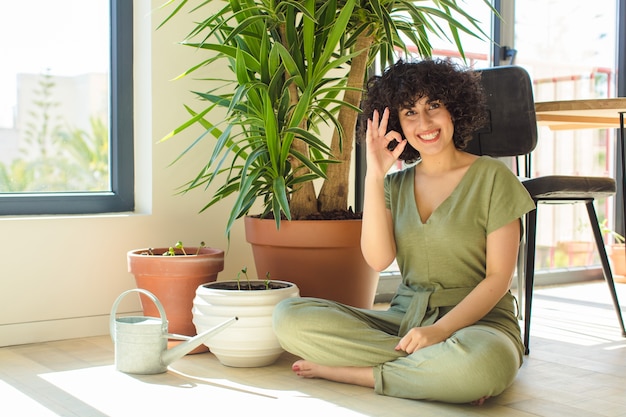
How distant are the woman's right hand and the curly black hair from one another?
49 millimetres

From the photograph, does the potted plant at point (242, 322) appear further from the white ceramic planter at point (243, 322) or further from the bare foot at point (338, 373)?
the bare foot at point (338, 373)

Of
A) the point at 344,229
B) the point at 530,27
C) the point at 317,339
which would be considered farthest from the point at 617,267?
the point at 317,339

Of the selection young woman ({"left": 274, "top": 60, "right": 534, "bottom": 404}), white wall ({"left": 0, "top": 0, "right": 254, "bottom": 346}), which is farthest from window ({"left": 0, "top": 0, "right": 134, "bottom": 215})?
young woman ({"left": 274, "top": 60, "right": 534, "bottom": 404})

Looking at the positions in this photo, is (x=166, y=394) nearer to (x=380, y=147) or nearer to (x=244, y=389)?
(x=244, y=389)

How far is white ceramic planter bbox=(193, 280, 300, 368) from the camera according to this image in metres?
2.28

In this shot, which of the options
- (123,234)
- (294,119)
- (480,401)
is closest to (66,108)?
(123,234)

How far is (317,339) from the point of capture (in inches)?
83.4

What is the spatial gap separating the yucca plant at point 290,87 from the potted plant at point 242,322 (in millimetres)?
227

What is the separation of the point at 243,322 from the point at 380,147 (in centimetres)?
64

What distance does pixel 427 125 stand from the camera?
2.20 metres

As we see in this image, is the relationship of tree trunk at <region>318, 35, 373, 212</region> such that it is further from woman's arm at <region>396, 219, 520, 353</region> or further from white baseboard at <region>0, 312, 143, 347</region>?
white baseboard at <region>0, 312, 143, 347</region>

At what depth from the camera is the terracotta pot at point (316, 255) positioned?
2.50m

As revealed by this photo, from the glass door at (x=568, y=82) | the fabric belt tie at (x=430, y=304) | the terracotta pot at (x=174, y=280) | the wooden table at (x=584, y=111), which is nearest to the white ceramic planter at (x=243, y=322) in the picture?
the terracotta pot at (x=174, y=280)

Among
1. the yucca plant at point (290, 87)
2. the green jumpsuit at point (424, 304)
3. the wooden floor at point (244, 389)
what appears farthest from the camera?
the yucca plant at point (290, 87)
